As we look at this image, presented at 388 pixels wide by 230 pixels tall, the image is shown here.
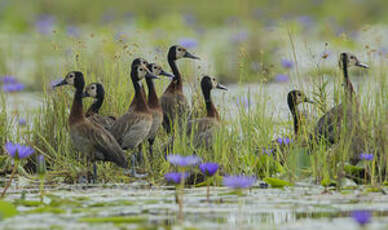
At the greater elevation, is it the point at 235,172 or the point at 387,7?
the point at 387,7

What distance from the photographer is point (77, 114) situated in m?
6.28

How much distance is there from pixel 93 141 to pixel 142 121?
68 cm

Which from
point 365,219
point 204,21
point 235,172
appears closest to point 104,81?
point 235,172

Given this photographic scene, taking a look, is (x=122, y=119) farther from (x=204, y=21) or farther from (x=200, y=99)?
(x=204, y=21)

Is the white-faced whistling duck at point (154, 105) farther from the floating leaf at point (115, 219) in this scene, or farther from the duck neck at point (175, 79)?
the floating leaf at point (115, 219)

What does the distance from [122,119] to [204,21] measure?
16.2 metres

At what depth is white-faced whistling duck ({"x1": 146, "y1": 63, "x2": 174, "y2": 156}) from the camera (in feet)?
23.3

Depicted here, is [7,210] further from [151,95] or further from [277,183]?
[151,95]

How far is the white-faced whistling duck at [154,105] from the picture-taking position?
7.11 meters

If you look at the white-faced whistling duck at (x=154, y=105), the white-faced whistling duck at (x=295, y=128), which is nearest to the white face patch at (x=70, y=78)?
the white-faced whistling duck at (x=154, y=105)

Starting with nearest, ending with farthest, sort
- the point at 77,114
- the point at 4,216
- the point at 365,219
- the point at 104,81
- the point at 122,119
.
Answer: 1. the point at 365,219
2. the point at 4,216
3. the point at 77,114
4. the point at 122,119
5. the point at 104,81

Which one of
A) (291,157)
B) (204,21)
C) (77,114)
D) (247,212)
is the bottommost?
(247,212)

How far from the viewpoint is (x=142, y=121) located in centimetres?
672

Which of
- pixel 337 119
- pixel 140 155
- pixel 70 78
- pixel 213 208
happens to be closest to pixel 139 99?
pixel 140 155
